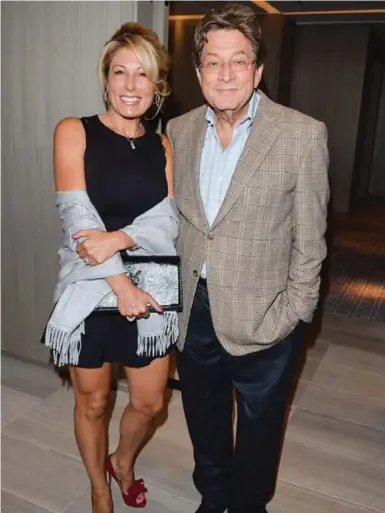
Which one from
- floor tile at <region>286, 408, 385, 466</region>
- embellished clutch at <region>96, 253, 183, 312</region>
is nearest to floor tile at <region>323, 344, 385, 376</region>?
floor tile at <region>286, 408, 385, 466</region>

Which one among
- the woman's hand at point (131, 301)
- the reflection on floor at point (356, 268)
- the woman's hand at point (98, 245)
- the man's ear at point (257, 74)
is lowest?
the reflection on floor at point (356, 268)

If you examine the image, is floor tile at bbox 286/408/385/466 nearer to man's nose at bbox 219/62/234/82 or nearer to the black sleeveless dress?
the black sleeveless dress

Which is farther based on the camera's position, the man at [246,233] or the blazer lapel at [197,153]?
the blazer lapel at [197,153]

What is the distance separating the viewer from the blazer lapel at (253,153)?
164cm

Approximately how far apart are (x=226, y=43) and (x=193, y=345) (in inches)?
38.9

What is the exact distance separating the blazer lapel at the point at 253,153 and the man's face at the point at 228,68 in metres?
0.09

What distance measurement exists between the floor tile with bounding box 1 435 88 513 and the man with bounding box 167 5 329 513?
0.79 meters

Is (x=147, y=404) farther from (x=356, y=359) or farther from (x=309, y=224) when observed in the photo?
(x=356, y=359)

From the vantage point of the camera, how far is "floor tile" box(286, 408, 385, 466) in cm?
270

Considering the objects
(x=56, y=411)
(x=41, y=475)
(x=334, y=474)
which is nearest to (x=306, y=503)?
(x=334, y=474)

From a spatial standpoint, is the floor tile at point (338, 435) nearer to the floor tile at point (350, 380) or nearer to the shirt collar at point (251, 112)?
the floor tile at point (350, 380)

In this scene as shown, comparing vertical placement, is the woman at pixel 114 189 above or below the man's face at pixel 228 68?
below

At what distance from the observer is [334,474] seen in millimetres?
2514

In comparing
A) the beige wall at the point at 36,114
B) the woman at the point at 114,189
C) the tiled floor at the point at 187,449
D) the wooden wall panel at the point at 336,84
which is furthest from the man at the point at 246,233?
the wooden wall panel at the point at 336,84
